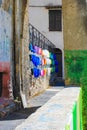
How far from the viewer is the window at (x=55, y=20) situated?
93.5ft

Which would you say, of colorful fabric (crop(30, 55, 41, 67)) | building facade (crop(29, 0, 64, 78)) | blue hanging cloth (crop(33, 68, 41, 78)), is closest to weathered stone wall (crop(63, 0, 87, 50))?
colorful fabric (crop(30, 55, 41, 67))

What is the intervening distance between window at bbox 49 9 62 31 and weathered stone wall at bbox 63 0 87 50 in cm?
1708

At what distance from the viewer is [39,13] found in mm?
28656

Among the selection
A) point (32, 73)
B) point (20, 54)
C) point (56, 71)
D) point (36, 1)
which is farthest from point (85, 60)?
point (36, 1)

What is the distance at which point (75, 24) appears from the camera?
11383 mm

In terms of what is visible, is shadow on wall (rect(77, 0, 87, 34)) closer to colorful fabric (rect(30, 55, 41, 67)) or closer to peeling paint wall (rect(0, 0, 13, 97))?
peeling paint wall (rect(0, 0, 13, 97))

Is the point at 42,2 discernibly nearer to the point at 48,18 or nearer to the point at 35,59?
the point at 48,18

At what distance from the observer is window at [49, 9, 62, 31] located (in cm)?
2848

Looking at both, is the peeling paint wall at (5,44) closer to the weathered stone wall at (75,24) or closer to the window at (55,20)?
the weathered stone wall at (75,24)

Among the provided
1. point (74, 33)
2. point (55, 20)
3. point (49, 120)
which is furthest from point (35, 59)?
point (49, 120)

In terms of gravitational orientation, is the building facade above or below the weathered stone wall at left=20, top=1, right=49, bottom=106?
above

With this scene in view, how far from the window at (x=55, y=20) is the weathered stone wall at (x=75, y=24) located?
17.1 metres

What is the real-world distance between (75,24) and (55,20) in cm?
1731

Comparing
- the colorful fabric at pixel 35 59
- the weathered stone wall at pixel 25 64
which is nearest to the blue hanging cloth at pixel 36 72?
the colorful fabric at pixel 35 59
